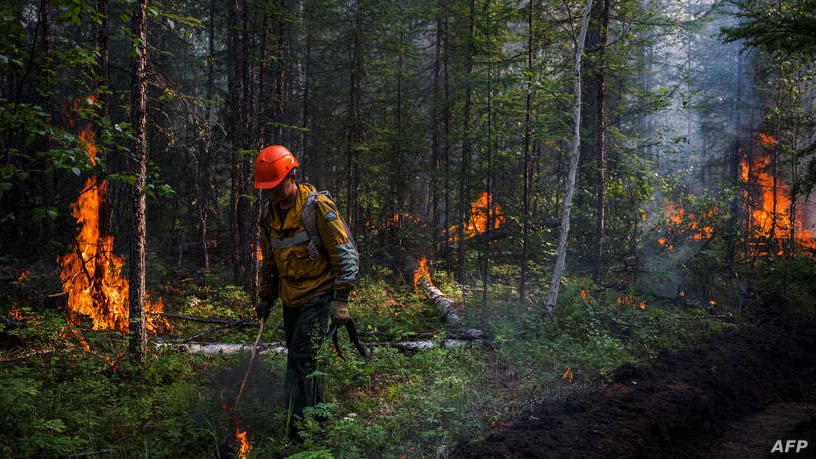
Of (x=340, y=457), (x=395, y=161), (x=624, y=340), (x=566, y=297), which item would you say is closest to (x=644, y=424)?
(x=340, y=457)

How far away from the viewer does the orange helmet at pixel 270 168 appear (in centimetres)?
469

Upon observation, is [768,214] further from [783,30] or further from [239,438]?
[239,438]

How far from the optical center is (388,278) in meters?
15.5

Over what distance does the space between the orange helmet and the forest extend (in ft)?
0.23

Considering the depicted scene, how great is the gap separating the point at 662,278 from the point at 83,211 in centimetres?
1388

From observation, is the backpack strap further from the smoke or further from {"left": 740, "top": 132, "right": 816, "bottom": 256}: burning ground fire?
{"left": 740, "top": 132, "right": 816, "bottom": 256}: burning ground fire

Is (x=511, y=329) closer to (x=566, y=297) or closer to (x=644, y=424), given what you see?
(x=566, y=297)

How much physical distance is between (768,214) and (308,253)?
20234 mm

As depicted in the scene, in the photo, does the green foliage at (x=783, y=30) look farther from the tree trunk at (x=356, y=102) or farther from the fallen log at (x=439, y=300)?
the tree trunk at (x=356, y=102)

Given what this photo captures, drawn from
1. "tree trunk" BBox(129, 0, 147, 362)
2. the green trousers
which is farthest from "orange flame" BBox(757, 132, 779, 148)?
"tree trunk" BBox(129, 0, 147, 362)

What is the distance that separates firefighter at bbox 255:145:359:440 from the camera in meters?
4.71

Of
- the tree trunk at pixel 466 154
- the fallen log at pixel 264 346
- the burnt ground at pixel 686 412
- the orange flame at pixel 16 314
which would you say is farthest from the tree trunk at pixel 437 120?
the orange flame at pixel 16 314

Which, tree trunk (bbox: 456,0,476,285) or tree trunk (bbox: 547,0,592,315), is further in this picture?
tree trunk (bbox: 456,0,476,285)

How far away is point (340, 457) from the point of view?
393 centimetres
